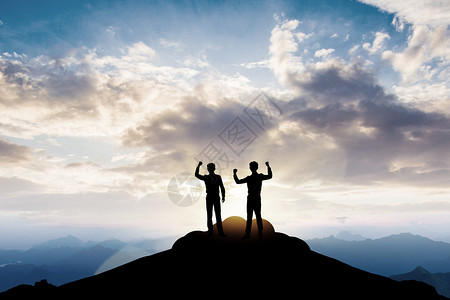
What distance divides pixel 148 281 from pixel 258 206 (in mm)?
6602

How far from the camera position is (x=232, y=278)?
1209 cm

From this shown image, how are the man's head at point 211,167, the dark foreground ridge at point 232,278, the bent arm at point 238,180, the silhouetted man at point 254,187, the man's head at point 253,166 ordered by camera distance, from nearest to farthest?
1. the dark foreground ridge at point 232,278
2. the silhouetted man at point 254,187
3. the man's head at point 253,166
4. the bent arm at point 238,180
5. the man's head at point 211,167

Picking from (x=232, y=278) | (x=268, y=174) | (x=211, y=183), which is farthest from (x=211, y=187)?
(x=232, y=278)

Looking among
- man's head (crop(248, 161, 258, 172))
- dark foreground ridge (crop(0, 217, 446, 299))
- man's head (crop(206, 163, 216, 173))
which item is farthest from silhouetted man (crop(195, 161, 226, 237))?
man's head (crop(248, 161, 258, 172))

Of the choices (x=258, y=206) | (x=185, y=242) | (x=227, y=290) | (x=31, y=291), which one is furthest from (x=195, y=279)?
(x=31, y=291)

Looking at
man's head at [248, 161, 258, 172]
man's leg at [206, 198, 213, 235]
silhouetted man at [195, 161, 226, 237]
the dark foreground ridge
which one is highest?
man's head at [248, 161, 258, 172]

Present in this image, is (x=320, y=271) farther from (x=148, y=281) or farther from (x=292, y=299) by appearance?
(x=148, y=281)

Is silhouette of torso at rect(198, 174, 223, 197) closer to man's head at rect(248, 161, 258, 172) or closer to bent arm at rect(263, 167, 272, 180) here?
man's head at rect(248, 161, 258, 172)

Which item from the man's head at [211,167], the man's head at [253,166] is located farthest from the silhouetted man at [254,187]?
the man's head at [211,167]

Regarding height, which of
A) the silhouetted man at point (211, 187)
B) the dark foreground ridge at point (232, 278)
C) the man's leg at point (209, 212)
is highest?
the silhouetted man at point (211, 187)

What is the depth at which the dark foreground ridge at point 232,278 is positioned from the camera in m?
11.5

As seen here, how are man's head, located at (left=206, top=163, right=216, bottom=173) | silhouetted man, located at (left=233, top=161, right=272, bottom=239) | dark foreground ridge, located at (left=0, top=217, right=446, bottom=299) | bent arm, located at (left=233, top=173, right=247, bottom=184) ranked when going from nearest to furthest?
dark foreground ridge, located at (left=0, top=217, right=446, bottom=299), silhouetted man, located at (left=233, top=161, right=272, bottom=239), bent arm, located at (left=233, top=173, right=247, bottom=184), man's head, located at (left=206, top=163, right=216, bottom=173)

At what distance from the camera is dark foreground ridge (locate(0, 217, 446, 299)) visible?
11.5m

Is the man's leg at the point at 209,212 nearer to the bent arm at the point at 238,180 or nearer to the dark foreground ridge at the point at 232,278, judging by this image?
the dark foreground ridge at the point at 232,278
